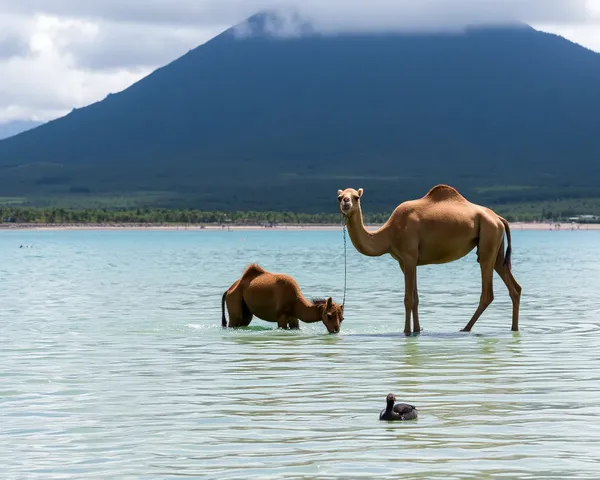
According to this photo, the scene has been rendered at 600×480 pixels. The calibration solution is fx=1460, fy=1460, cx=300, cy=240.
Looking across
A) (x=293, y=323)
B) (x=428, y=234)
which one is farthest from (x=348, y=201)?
(x=293, y=323)

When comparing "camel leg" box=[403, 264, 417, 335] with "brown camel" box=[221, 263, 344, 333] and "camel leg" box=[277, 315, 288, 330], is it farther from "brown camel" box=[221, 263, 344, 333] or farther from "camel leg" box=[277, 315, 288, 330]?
"camel leg" box=[277, 315, 288, 330]

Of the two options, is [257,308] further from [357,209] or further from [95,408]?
[95,408]

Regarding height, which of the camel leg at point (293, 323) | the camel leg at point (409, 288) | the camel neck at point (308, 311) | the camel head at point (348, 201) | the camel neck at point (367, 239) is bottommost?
the camel leg at point (293, 323)

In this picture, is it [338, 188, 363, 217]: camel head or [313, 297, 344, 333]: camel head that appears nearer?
[338, 188, 363, 217]: camel head

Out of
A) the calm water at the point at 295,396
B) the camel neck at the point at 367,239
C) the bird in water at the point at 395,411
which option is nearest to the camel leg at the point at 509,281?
the calm water at the point at 295,396

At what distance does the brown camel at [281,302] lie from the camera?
21.3m

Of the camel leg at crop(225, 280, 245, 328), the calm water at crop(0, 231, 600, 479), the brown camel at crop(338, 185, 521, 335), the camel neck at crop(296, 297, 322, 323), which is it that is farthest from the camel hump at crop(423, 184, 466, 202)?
the camel leg at crop(225, 280, 245, 328)

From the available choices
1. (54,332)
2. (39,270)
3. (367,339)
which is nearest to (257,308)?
(367,339)

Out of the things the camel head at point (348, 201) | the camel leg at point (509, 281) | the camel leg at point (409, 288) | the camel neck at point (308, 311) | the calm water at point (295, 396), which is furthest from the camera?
the camel leg at point (509, 281)

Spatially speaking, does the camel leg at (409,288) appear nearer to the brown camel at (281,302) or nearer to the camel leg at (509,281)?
the brown camel at (281,302)

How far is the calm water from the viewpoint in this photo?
11445 millimetres

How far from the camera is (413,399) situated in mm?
14438

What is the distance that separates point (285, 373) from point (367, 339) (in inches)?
163

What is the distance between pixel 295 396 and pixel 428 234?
252 inches
